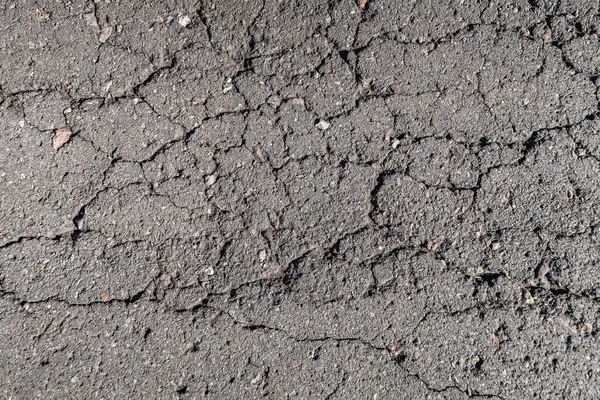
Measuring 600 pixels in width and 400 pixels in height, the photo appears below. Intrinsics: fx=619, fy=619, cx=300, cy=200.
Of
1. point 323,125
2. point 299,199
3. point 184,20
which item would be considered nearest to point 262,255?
point 299,199

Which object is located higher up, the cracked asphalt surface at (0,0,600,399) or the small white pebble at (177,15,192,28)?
the small white pebble at (177,15,192,28)

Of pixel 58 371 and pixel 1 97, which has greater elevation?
pixel 1 97

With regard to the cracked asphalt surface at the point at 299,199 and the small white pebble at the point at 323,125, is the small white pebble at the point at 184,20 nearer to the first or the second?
the cracked asphalt surface at the point at 299,199

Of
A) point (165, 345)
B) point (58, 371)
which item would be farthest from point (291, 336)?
point (58, 371)

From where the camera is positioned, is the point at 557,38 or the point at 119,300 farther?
the point at 557,38

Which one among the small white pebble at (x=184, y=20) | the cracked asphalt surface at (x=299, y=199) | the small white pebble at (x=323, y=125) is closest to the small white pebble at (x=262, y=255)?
the cracked asphalt surface at (x=299, y=199)

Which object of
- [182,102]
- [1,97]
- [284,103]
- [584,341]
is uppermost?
[1,97]

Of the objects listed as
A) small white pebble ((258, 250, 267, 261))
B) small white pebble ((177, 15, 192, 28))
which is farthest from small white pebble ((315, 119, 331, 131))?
small white pebble ((177, 15, 192, 28))

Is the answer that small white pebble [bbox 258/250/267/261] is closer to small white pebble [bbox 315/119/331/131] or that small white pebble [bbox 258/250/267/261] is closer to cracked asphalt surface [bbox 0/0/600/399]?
cracked asphalt surface [bbox 0/0/600/399]

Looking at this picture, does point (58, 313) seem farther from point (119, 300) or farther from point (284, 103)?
point (284, 103)
